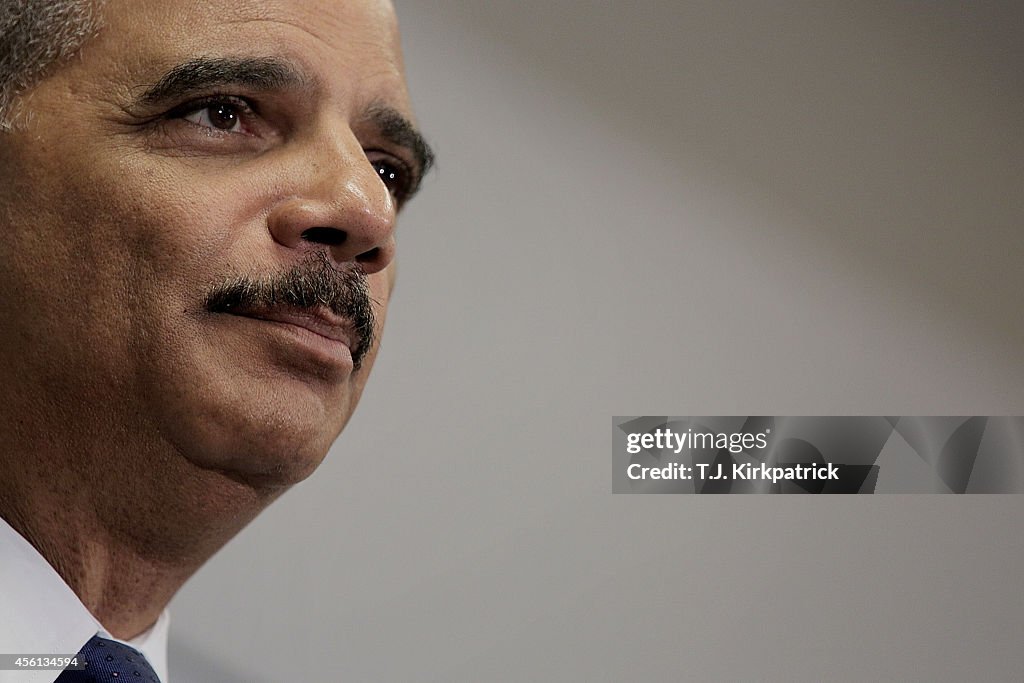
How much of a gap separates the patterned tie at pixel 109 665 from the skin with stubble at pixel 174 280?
0.15ft

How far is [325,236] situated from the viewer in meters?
0.65

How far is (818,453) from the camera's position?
1396 mm

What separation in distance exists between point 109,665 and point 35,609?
0.06 m

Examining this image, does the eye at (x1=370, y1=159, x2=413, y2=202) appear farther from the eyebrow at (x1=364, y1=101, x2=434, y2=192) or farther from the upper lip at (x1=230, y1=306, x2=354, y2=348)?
the upper lip at (x1=230, y1=306, x2=354, y2=348)

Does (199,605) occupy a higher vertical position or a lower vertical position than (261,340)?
lower

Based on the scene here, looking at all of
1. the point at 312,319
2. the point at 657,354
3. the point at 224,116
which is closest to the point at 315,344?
the point at 312,319

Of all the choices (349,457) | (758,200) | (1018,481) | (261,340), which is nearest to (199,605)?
(349,457)

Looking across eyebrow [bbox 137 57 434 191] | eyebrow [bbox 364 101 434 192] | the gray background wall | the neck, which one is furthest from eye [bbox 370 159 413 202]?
the gray background wall

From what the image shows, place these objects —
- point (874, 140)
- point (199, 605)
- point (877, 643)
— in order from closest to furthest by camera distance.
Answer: point (199, 605) < point (877, 643) < point (874, 140)

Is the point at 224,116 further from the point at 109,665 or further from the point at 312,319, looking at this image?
the point at 109,665

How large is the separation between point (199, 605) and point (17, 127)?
2.20 ft

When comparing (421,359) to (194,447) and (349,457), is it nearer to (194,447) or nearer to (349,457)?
(349,457)

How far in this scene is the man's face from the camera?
619 millimetres

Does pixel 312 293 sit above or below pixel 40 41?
below
